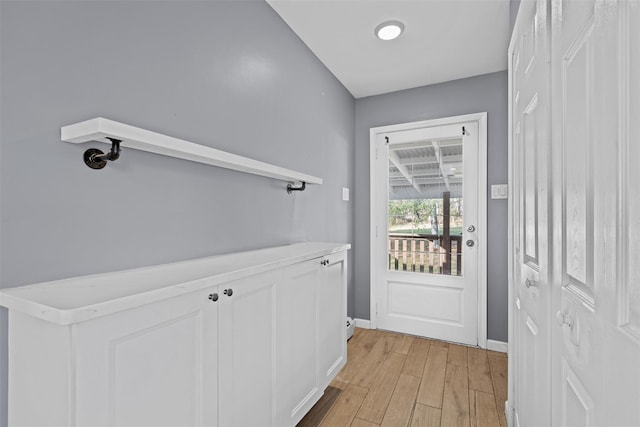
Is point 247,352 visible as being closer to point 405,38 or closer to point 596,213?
point 596,213

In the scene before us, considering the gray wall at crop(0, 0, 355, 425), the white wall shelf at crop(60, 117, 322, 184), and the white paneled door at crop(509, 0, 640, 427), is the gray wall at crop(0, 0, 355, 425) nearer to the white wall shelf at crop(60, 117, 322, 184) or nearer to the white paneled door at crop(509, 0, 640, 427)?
the white wall shelf at crop(60, 117, 322, 184)

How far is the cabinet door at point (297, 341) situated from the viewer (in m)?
1.33

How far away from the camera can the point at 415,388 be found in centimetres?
202

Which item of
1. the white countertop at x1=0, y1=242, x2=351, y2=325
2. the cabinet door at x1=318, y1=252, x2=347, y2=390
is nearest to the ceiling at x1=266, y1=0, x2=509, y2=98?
the cabinet door at x1=318, y1=252, x2=347, y2=390

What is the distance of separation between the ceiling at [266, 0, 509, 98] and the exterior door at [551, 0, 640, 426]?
4.18ft

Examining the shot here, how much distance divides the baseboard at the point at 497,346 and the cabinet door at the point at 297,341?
177cm

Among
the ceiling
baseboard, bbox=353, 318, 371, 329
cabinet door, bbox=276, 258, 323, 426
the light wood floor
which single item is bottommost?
the light wood floor

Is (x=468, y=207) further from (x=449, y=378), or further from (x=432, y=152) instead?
(x=449, y=378)

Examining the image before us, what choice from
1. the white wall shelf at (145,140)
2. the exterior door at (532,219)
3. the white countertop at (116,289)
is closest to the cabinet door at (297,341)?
the white countertop at (116,289)

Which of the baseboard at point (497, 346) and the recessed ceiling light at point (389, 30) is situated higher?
the recessed ceiling light at point (389, 30)

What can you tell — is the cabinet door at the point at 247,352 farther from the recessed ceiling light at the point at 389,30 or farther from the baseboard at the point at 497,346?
the baseboard at the point at 497,346

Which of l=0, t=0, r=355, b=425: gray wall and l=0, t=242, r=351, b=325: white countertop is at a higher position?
l=0, t=0, r=355, b=425: gray wall

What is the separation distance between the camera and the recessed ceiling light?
2.03 meters

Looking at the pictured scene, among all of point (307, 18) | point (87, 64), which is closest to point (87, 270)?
point (87, 64)
